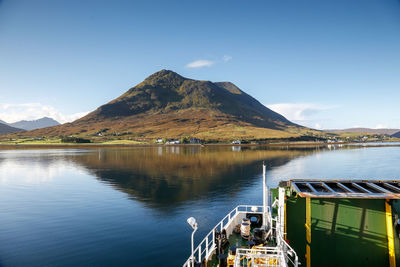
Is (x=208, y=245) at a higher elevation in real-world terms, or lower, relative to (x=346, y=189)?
lower

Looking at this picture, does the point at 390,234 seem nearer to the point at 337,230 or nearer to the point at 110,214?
the point at 337,230

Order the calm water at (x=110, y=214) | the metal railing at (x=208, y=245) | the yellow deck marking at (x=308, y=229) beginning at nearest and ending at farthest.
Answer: the yellow deck marking at (x=308, y=229) < the metal railing at (x=208, y=245) < the calm water at (x=110, y=214)

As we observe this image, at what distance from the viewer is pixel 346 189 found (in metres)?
16.0

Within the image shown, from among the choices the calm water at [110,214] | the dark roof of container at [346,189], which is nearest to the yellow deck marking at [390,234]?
the dark roof of container at [346,189]

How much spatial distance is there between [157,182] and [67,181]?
26.9 metres

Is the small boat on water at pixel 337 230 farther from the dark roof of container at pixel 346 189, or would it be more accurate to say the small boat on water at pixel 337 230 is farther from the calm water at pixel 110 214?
the calm water at pixel 110 214

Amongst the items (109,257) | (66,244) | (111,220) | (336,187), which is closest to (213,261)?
(336,187)

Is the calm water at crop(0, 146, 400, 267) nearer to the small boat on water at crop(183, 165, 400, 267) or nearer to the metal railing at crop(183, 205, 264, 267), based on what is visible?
the metal railing at crop(183, 205, 264, 267)

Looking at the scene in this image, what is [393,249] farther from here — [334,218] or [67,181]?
[67,181]

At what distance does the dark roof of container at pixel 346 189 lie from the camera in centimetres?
1421

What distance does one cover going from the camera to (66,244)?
27.5 meters

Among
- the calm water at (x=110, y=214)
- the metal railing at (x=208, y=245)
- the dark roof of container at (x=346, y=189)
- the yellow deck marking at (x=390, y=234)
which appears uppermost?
the dark roof of container at (x=346, y=189)

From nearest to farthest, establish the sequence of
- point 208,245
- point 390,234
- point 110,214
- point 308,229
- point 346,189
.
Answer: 1. point 390,234
2. point 308,229
3. point 346,189
4. point 208,245
5. point 110,214

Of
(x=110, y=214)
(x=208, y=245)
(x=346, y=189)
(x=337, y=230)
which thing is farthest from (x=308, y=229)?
(x=110, y=214)
